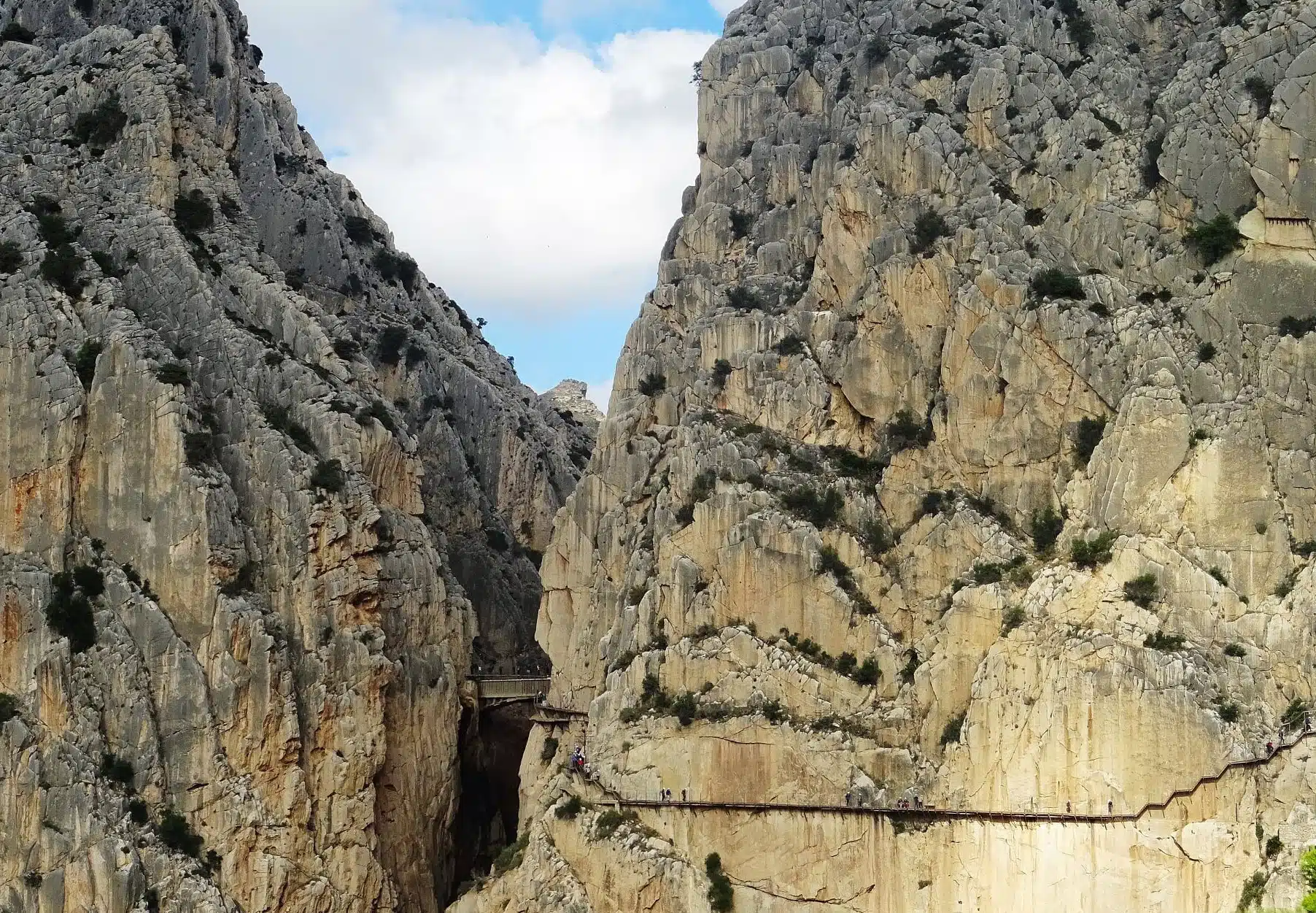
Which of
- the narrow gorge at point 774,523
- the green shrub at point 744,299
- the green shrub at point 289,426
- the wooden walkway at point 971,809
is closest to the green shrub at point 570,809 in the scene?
the narrow gorge at point 774,523

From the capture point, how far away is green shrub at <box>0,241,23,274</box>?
87.8 metres

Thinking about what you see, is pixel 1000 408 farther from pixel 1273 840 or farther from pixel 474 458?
pixel 474 458

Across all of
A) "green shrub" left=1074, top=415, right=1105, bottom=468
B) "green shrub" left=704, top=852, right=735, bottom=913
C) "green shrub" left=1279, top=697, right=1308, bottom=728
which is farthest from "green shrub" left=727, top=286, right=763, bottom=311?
"green shrub" left=1279, top=697, right=1308, bottom=728

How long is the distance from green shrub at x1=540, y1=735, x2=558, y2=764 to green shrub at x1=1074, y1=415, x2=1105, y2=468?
24512 millimetres

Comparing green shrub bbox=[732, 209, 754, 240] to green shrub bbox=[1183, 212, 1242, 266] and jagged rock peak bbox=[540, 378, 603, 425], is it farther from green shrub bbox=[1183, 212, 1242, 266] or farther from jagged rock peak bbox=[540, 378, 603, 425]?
jagged rock peak bbox=[540, 378, 603, 425]

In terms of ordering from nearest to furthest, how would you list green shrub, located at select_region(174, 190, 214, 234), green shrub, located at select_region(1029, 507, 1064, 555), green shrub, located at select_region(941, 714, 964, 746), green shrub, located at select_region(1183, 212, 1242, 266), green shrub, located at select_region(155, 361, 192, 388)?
green shrub, located at select_region(941, 714, 964, 746) < green shrub, located at select_region(1029, 507, 1064, 555) < green shrub, located at select_region(1183, 212, 1242, 266) < green shrub, located at select_region(155, 361, 192, 388) < green shrub, located at select_region(174, 190, 214, 234)

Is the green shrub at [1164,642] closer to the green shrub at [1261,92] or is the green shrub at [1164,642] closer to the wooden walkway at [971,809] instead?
the wooden walkway at [971,809]

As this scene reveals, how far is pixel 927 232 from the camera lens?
81125mm

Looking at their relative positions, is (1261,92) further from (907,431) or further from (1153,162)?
(907,431)

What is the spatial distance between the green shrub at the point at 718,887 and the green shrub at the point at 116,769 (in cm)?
2253

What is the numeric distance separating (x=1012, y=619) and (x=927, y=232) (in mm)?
16368

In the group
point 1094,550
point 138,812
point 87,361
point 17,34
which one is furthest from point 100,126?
point 1094,550

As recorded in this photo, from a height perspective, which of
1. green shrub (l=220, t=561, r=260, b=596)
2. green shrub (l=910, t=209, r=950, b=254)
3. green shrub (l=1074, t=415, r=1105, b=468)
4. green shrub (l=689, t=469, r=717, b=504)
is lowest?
green shrub (l=220, t=561, r=260, b=596)

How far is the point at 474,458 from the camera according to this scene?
108875 mm
